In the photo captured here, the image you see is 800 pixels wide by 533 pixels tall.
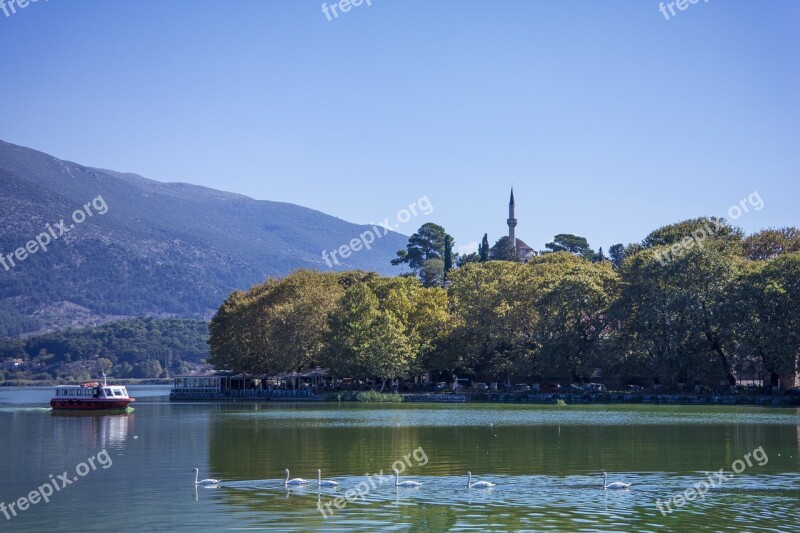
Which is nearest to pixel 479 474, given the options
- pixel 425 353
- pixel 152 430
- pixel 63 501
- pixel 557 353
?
pixel 63 501

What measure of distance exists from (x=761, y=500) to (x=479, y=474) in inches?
366

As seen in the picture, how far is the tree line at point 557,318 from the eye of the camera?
256ft

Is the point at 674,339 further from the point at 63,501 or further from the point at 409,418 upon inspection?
the point at 63,501

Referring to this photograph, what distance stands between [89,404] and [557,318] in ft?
129

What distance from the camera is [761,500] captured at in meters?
27.9

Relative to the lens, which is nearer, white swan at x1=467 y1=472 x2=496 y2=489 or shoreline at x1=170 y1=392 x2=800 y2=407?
white swan at x1=467 y1=472 x2=496 y2=489

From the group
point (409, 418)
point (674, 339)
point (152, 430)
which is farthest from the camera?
point (674, 339)

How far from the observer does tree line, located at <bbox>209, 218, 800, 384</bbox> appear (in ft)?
256

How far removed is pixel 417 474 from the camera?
33938 millimetres

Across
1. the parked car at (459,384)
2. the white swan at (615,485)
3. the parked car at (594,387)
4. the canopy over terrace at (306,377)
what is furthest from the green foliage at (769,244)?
the white swan at (615,485)

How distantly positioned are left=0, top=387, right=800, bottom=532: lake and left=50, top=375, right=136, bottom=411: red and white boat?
18694 mm

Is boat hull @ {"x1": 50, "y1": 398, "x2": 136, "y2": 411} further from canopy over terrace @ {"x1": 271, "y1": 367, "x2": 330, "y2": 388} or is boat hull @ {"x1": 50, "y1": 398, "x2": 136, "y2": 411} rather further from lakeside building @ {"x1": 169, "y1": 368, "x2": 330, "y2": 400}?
canopy over terrace @ {"x1": 271, "y1": 367, "x2": 330, "y2": 388}

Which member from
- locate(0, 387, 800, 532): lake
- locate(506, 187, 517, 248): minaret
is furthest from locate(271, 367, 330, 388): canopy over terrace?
locate(506, 187, 517, 248): minaret

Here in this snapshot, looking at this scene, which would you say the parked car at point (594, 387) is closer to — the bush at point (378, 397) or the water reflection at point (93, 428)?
the bush at point (378, 397)
